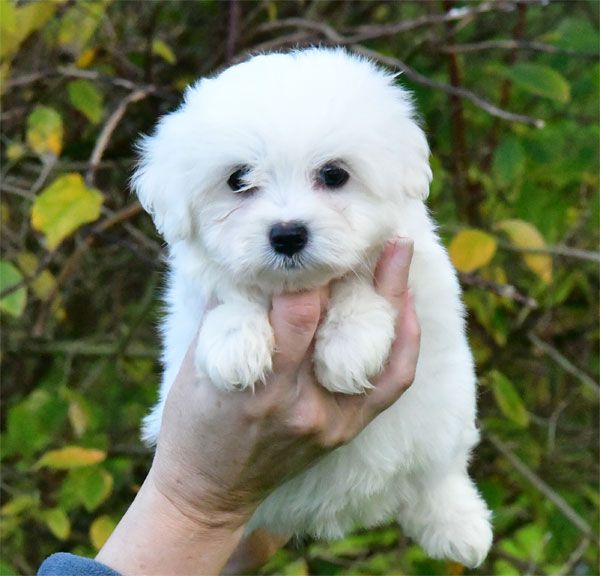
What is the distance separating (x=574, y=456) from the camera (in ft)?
14.8

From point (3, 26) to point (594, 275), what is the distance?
9.66ft

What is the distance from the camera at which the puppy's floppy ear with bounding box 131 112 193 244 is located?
2.26m

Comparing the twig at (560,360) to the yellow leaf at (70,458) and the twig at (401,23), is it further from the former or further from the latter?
the yellow leaf at (70,458)

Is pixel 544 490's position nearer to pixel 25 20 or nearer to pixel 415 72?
pixel 415 72

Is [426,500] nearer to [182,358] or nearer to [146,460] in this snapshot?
[182,358]

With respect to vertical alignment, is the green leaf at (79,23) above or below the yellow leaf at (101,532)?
above

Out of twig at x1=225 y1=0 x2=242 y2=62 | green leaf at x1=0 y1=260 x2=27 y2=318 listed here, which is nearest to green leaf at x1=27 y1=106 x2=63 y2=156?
green leaf at x1=0 y1=260 x2=27 y2=318

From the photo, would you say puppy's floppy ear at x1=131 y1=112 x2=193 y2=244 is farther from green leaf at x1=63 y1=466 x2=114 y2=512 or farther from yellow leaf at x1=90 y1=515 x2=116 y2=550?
yellow leaf at x1=90 y1=515 x2=116 y2=550

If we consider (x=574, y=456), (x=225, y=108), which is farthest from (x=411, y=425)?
(x=574, y=456)

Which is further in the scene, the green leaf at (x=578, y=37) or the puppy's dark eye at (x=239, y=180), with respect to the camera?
the green leaf at (x=578, y=37)

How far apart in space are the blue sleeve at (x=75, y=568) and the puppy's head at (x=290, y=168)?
75 cm

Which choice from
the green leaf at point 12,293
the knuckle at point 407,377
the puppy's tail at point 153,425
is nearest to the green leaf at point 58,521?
the puppy's tail at point 153,425

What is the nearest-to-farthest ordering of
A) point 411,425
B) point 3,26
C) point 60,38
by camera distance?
point 411,425 < point 3,26 < point 60,38

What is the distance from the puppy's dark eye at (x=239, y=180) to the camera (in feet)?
7.10
